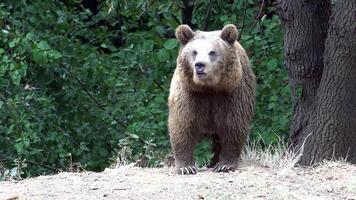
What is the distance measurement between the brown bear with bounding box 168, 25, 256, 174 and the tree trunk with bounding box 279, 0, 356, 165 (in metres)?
0.74

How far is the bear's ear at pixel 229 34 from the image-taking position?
8.84 m

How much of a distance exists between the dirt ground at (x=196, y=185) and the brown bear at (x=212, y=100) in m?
0.23

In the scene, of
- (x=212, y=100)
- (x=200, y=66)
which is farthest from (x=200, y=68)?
(x=212, y=100)

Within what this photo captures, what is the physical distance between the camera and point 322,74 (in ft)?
30.9

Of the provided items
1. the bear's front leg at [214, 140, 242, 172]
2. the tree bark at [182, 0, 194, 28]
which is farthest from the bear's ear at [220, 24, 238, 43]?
the tree bark at [182, 0, 194, 28]

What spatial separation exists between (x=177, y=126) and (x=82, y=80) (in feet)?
12.5

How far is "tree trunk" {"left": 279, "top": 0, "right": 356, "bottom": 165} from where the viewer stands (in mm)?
9172

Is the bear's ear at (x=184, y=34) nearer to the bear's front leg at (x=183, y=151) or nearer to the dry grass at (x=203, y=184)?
the bear's front leg at (x=183, y=151)

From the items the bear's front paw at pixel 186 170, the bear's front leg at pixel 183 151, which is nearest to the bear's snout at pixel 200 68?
the bear's front leg at pixel 183 151

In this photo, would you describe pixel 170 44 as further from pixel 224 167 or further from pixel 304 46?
pixel 224 167

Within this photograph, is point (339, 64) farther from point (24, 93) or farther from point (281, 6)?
point (24, 93)

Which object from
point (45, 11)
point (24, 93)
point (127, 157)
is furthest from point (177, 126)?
point (45, 11)

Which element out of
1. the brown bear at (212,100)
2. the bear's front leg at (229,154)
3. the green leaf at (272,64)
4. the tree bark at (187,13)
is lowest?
the bear's front leg at (229,154)

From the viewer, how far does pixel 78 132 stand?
40.4ft
